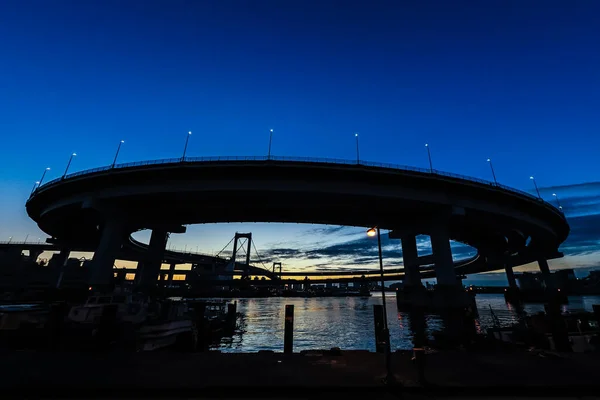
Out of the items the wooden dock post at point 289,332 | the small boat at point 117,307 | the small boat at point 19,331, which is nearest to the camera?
the wooden dock post at point 289,332

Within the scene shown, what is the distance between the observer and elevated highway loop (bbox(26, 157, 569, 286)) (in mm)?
42094

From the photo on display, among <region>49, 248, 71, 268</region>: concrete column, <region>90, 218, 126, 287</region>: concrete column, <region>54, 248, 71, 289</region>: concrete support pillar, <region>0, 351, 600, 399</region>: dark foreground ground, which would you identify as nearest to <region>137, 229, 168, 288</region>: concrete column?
<region>90, 218, 126, 287</region>: concrete column

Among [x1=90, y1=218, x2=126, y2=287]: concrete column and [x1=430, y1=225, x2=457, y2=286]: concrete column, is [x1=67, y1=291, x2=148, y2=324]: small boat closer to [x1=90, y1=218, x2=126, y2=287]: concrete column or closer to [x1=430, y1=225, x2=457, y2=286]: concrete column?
[x1=90, y1=218, x2=126, y2=287]: concrete column

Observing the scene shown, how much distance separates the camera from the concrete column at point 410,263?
67625 mm

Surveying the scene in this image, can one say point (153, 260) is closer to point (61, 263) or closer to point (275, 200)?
point (275, 200)

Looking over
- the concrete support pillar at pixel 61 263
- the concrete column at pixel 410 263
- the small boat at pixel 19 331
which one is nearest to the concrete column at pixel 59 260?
the concrete support pillar at pixel 61 263

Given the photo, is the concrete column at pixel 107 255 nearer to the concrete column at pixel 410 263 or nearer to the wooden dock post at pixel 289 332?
the wooden dock post at pixel 289 332

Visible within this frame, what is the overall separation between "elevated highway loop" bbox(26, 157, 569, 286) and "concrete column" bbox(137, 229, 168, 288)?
437mm

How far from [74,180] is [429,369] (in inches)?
2129

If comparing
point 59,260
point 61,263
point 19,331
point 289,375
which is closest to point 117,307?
point 19,331

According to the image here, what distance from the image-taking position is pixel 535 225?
5784 cm

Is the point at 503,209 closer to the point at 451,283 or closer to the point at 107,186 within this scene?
the point at 451,283

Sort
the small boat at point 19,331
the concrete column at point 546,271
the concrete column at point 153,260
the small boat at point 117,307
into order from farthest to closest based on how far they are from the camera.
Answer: the concrete column at point 546,271 < the concrete column at point 153,260 < the small boat at point 117,307 < the small boat at point 19,331

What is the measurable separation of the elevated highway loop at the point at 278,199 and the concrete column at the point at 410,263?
801 cm
